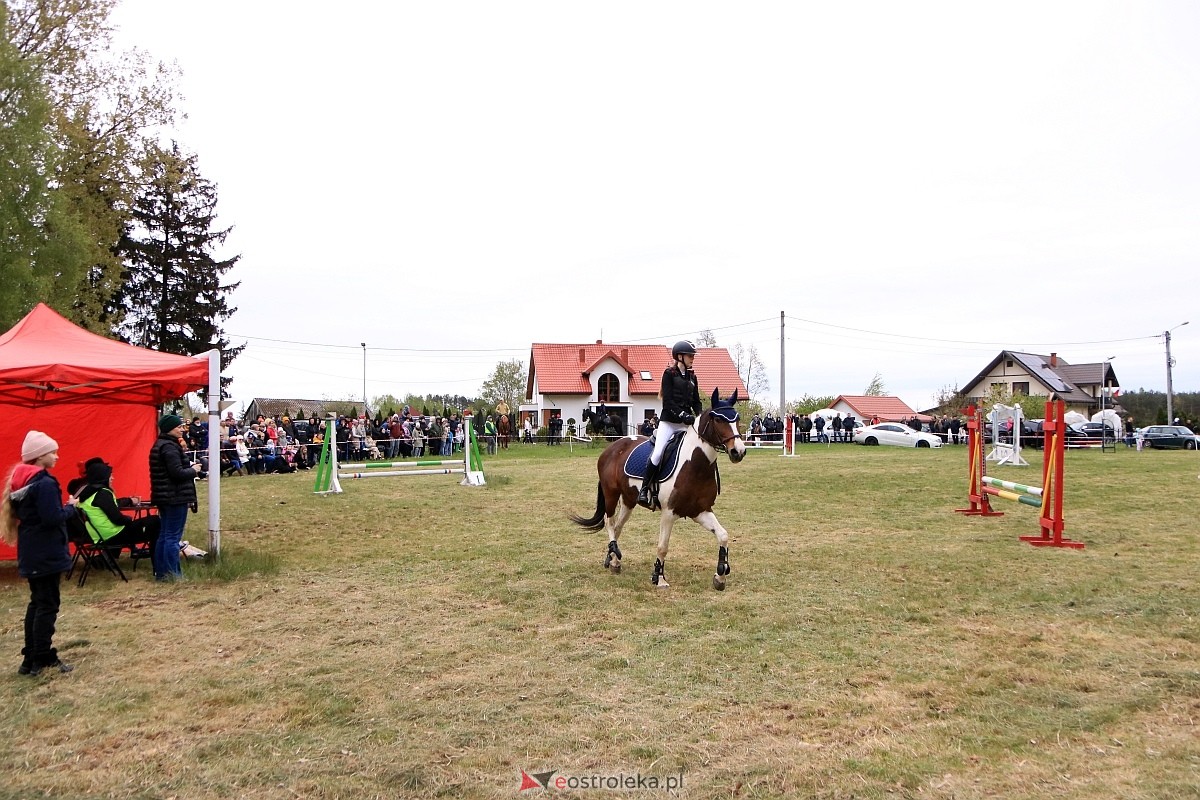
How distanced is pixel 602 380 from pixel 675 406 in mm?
40285

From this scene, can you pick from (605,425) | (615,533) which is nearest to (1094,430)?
(605,425)

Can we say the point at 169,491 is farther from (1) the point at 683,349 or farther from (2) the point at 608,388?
(2) the point at 608,388

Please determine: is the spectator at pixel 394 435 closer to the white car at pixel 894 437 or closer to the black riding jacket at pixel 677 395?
the black riding jacket at pixel 677 395

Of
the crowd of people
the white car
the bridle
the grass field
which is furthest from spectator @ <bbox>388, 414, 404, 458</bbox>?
the white car

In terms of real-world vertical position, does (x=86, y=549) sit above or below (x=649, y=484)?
below

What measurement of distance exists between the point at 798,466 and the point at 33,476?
66.0 feet

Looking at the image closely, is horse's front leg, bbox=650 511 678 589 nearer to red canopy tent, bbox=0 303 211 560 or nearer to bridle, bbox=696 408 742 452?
bridle, bbox=696 408 742 452

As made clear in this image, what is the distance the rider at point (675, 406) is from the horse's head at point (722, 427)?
0.85 feet

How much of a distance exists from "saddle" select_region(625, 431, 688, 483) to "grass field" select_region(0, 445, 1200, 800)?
118 centimetres

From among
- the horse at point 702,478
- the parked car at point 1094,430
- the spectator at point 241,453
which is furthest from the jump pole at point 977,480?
the parked car at point 1094,430

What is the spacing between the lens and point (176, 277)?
33500 millimetres

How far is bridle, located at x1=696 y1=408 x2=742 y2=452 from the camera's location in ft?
24.8

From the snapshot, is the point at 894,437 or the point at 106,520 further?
the point at 894,437

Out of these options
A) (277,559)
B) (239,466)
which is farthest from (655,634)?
(239,466)
